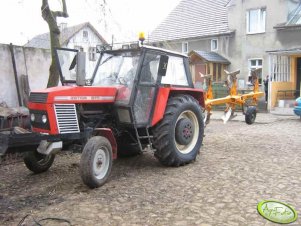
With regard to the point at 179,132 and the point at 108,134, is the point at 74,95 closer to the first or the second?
the point at 108,134

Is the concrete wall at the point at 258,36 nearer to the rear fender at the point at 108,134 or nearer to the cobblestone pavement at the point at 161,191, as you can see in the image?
the cobblestone pavement at the point at 161,191

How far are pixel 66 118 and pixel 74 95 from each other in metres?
0.33

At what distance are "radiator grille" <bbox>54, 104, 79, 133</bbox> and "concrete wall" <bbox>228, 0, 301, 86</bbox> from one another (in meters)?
18.4

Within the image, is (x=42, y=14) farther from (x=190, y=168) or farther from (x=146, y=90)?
(x=190, y=168)

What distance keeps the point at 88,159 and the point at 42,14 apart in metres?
5.28

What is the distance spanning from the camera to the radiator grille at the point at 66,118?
209 inches

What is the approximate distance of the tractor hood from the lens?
17.4ft

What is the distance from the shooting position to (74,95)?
5480mm

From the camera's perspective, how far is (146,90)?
6.23m

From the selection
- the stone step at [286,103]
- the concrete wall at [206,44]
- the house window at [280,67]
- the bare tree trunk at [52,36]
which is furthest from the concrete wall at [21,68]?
the concrete wall at [206,44]

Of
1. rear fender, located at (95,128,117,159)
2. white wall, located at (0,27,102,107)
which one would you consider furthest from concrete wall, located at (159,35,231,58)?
rear fender, located at (95,128,117,159)

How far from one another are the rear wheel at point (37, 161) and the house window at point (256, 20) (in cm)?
1962

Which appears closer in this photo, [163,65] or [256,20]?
[163,65]

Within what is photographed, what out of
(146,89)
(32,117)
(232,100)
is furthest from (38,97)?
(232,100)
